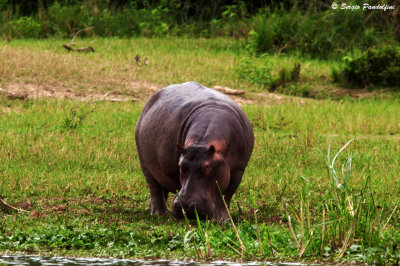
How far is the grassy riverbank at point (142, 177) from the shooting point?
206 inches

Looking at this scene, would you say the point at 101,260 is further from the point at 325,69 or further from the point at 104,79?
the point at 325,69

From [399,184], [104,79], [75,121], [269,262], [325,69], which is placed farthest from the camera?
[325,69]

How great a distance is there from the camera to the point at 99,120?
11.6 metres

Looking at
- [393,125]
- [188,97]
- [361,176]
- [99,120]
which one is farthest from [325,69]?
[188,97]

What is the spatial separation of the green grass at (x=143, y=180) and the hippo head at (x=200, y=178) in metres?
0.20

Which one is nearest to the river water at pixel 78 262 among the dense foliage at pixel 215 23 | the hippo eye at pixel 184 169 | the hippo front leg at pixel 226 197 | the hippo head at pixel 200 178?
the hippo head at pixel 200 178

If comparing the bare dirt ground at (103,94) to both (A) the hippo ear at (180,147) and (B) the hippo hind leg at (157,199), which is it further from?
(A) the hippo ear at (180,147)

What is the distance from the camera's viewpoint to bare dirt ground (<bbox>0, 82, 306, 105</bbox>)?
43.3ft

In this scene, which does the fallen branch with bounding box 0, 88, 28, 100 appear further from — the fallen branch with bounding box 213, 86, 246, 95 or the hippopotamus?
the hippopotamus

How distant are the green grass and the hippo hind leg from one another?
12 cm

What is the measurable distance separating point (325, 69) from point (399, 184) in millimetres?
8621

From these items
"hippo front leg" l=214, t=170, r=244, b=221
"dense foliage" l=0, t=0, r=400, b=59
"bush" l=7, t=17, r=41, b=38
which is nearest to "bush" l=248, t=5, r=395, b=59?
"dense foliage" l=0, t=0, r=400, b=59

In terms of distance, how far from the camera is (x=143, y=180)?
855 centimetres

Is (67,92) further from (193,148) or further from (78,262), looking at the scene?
(78,262)
